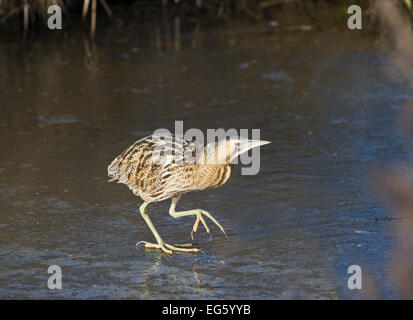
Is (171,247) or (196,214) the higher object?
(196,214)

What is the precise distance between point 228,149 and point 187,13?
749cm

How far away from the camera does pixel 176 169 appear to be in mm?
4652

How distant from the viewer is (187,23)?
36.0 feet

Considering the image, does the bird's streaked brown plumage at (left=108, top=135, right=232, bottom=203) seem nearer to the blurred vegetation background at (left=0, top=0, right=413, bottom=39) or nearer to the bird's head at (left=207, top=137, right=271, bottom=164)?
the bird's head at (left=207, top=137, right=271, bottom=164)

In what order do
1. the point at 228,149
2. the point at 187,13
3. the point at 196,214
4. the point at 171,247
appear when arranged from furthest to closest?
the point at 187,13 < the point at 196,214 < the point at 171,247 < the point at 228,149

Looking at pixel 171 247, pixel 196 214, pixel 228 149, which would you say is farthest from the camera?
pixel 196 214

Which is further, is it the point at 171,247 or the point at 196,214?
the point at 196,214

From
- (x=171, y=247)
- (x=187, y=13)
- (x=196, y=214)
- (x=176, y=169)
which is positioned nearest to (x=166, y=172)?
(x=176, y=169)

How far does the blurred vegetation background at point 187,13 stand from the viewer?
10180mm

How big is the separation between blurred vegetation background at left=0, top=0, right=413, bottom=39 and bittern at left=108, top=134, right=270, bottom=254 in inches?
210

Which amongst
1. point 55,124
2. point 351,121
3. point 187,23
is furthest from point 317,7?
point 55,124

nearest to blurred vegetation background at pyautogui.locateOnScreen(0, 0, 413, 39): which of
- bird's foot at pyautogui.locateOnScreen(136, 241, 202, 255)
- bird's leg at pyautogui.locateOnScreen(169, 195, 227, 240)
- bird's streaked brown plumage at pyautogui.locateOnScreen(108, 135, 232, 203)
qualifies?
bird's streaked brown plumage at pyautogui.locateOnScreen(108, 135, 232, 203)

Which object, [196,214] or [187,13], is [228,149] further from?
[187,13]
